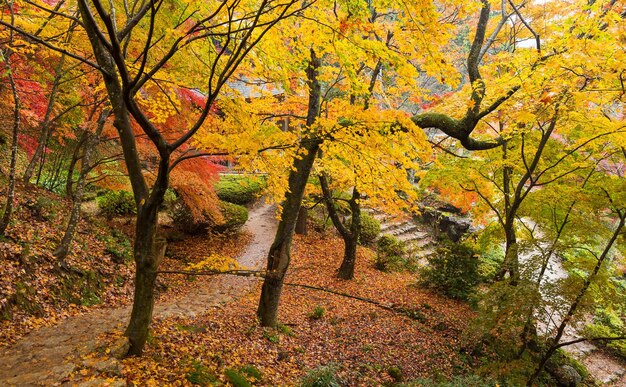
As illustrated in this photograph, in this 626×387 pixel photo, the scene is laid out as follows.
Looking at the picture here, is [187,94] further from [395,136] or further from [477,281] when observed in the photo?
[477,281]

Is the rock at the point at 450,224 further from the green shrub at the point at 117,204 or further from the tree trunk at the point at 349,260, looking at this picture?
the green shrub at the point at 117,204

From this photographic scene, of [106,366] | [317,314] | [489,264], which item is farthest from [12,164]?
[489,264]

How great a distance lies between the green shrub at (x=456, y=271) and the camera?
11422mm

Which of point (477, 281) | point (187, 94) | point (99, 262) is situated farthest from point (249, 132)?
point (477, 281)

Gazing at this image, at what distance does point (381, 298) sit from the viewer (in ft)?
34.9

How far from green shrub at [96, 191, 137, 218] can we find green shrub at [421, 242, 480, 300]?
10767 millimetres

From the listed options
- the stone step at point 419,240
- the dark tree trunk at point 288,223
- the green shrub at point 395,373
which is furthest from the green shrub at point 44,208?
the stone step at point 419,240

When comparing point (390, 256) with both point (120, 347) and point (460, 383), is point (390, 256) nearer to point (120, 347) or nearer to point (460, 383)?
point (460, 383)

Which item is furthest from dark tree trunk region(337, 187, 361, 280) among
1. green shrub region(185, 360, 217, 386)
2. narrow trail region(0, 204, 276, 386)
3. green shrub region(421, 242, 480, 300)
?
green shrub region(185, 360, 217, 386)

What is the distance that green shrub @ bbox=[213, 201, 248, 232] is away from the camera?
13.2 m

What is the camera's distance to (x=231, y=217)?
13.4 metres

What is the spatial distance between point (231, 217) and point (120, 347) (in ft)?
30.4

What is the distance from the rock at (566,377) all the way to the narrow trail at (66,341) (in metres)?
8.29

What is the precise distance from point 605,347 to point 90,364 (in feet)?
53.0
